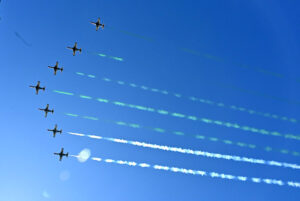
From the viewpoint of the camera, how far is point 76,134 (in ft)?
140

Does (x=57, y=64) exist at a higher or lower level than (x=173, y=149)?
higher

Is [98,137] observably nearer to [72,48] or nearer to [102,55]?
[102,55]

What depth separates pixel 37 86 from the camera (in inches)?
2133

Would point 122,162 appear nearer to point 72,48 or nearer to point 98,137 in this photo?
point 98,137

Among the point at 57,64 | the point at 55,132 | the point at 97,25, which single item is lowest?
the point at 55,132

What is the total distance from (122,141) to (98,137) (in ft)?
13.8

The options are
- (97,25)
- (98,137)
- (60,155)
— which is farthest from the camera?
(60,155)

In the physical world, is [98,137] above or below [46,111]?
below

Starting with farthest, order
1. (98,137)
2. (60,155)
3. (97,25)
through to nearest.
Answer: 1. (60,155)
2. (97,25)
3. (98,137)

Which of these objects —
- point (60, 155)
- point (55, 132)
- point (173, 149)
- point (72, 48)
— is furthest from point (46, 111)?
point (173, 149)

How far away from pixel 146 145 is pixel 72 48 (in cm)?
2685

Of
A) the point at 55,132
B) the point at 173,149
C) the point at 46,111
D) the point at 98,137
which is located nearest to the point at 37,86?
the point at 46,111

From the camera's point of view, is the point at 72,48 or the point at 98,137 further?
the point at 72,48

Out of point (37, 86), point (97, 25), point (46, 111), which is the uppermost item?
point (97, 25)
